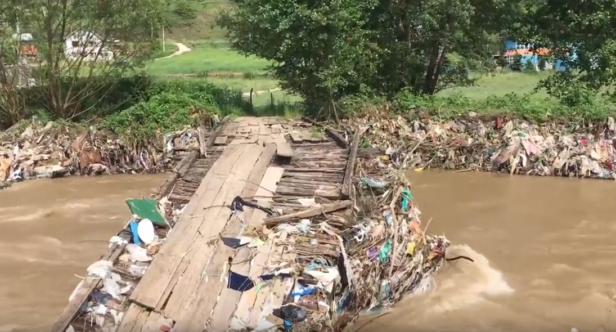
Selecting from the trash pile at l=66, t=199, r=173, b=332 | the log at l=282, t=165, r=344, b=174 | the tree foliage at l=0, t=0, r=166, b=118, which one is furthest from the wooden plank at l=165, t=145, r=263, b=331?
the tree foliage at l=0, t=0, r=166, b=118

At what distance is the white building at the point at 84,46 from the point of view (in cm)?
1133

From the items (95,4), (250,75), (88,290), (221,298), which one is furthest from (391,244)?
(250,75)

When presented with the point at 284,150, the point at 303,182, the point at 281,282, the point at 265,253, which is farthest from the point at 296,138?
the point at 281,282

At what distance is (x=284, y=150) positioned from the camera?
24.2 ft

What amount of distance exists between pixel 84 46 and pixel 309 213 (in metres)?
7.97

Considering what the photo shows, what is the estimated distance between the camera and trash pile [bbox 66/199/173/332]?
12.4 ft

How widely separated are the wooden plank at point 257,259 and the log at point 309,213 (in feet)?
0.35

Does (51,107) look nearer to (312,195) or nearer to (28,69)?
(28,69)

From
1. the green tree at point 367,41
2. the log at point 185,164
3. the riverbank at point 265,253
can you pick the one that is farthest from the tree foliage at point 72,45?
the riverbank at point 265,253

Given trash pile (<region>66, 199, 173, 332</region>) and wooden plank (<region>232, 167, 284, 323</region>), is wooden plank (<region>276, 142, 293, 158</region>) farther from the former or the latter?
trash pile (<region>66, 199, 173, 332</region>)

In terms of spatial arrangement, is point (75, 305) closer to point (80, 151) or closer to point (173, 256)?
point (173, 256)

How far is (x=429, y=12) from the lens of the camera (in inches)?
448

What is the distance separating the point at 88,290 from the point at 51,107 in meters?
8.28

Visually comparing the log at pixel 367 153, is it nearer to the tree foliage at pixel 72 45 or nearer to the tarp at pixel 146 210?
the tarp at pixel 146 210
